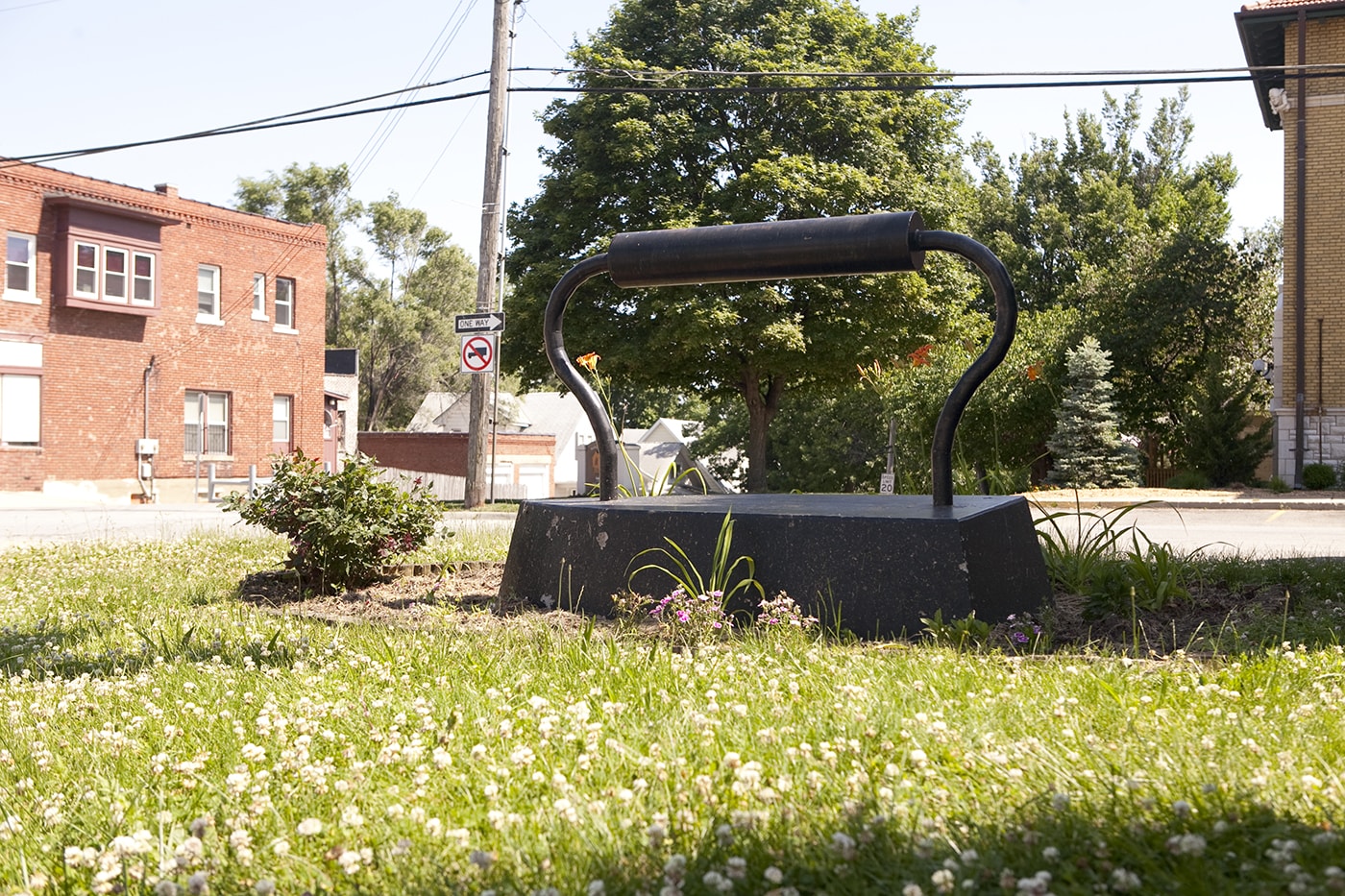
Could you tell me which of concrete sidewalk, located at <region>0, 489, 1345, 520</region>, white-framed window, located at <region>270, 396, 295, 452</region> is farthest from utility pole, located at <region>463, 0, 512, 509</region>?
white-framed window, located at <region>270, 396, 295, 452</region>

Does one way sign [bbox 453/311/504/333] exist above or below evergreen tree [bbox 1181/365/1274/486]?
above

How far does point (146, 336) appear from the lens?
3153cm

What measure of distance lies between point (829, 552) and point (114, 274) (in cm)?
3079

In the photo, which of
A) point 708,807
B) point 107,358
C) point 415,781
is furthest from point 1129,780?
point 107,358

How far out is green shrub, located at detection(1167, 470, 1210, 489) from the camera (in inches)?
850

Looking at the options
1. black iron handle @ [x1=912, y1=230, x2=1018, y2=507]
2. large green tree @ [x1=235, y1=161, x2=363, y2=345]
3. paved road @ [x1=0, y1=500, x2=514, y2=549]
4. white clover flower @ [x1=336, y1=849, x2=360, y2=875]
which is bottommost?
paved road @ [x1=0, y1=500, x2=514, y2=549]

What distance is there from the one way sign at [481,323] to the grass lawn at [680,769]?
1310 cm

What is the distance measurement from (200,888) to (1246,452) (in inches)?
925

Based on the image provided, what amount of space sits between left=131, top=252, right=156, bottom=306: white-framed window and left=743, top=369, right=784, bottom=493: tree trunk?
53.3 ft

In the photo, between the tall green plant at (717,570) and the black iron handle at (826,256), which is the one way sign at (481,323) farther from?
the tall green plant at (717,570)

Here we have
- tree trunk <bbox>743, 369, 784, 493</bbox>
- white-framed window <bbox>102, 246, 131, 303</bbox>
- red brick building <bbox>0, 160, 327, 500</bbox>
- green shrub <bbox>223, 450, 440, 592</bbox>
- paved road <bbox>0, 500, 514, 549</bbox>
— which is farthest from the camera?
white-framed window <bbox>102, 246, 131, 303</bbox>

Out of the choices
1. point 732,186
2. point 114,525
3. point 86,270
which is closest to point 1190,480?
point 732,186

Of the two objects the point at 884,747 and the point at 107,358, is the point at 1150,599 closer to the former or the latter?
the point at 884,747

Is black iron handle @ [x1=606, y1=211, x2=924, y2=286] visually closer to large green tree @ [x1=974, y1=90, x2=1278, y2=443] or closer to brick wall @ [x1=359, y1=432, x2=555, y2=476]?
large green tree @ [x1=974, y1=90, x2=1278, y2=443]
